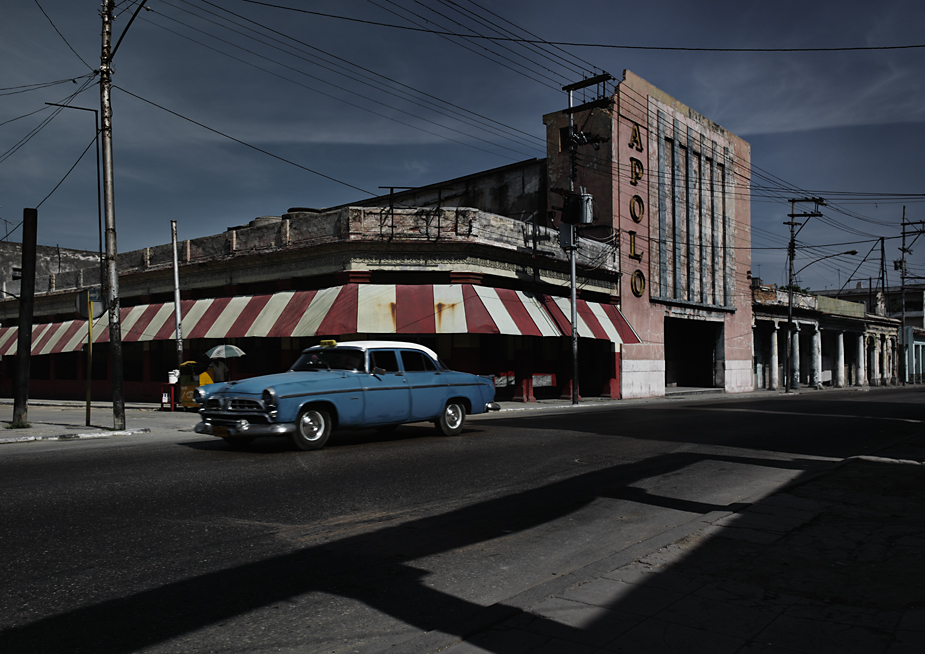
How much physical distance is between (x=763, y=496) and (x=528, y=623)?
442 centimetres

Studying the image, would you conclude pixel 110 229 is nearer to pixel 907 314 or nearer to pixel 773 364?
pixel 773 364

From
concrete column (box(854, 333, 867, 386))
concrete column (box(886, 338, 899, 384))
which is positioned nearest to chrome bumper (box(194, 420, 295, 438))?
concrete column (box(854, 333, 867, 386))

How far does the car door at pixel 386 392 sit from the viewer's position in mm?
11312

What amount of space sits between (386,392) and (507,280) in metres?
15.0

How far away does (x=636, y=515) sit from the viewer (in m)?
6.46

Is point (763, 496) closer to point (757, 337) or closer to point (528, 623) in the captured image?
point (528, 623)

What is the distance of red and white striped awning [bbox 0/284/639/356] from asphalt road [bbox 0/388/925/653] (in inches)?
400

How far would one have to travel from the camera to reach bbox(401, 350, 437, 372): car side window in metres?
12.2

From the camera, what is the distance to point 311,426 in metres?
10.7

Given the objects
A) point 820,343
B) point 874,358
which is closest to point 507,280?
point 820,343

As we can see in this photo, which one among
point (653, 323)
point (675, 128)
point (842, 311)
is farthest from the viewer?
point (842, 311)

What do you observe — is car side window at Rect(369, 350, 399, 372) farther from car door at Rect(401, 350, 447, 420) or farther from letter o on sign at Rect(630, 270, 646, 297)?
letter o on sign at Rect(630, 270, 646, 297)

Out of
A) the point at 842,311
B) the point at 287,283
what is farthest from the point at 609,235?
the point at 842,311

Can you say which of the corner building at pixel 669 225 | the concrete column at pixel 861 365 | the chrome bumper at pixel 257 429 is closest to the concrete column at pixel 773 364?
the corner building at pixel 669 225
